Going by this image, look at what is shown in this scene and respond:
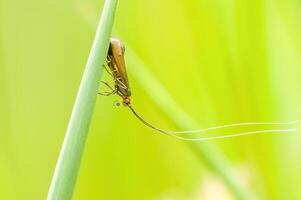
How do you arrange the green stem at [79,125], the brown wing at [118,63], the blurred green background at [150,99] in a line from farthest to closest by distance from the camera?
the blurred green background at [150,99] < the brown wing at [118,63] < the green stem at [79,125]

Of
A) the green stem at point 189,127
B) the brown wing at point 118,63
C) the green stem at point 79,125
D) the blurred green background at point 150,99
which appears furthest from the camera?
the blurred green background at point 150,99

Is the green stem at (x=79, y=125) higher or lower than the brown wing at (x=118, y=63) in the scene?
lower

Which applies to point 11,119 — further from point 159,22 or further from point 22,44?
point 159,22

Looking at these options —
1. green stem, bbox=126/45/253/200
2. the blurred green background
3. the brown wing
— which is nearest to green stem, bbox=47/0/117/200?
the brown wing

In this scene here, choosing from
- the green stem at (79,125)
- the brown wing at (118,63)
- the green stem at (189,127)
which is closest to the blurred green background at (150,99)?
the green stem at (189,127)

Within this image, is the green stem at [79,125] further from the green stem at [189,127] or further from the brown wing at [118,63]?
the green stem at [189,127]

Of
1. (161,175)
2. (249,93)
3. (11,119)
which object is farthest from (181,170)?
(11,119)

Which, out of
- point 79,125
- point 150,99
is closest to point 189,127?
point 150,99
